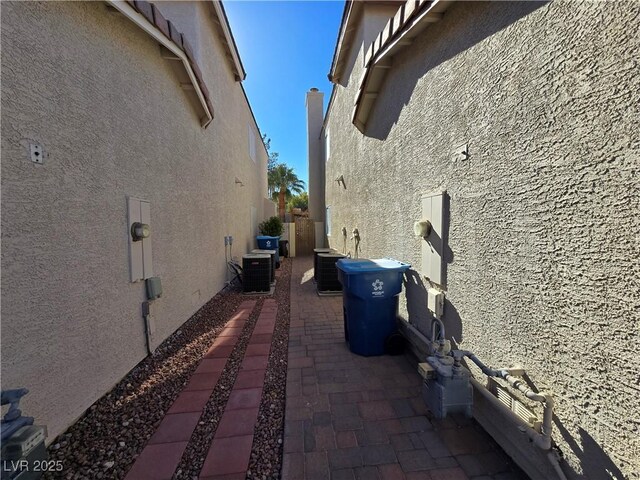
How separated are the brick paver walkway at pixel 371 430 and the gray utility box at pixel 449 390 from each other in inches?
13.6

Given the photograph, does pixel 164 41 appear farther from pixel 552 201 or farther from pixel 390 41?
pixel 552 201

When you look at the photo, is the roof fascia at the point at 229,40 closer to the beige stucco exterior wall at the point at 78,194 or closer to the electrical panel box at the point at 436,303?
the beige stucco exterior wall at the point at 78,194

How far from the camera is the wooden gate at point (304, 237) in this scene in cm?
1598

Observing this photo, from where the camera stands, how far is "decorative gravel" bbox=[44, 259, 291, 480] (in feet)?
7.39

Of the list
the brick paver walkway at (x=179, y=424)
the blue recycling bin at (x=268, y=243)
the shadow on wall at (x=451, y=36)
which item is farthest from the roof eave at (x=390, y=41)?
the blue recycling bin at (x=268, y=243)

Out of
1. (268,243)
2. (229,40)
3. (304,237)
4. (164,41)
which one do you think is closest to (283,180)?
(304,237)

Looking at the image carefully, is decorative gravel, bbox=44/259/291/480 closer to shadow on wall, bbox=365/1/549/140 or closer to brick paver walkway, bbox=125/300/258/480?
brick paver walkway, bbox=125/300/258/480

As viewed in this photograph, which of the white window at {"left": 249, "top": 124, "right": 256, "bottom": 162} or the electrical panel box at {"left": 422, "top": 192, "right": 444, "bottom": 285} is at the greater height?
the white window at {"left": 249, "top": 124, "right": 256, "bottom": 162}

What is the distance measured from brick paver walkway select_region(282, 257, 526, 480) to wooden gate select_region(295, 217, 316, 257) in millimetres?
12011

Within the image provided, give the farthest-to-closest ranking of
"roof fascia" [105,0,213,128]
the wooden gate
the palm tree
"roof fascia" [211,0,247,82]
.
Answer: the palm tree
the wooden gate
"roof fascia" [211,0,247,82]
"roof fascia" [105,0,213,128]

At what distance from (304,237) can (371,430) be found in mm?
13685

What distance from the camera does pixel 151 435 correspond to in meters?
2.58

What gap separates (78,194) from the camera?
2715 millimetres

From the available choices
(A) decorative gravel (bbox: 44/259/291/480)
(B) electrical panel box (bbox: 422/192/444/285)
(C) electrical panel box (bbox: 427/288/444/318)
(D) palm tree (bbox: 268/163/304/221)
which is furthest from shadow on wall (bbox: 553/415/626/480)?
(D) palm tree (bbox: 268/163/304/221)
